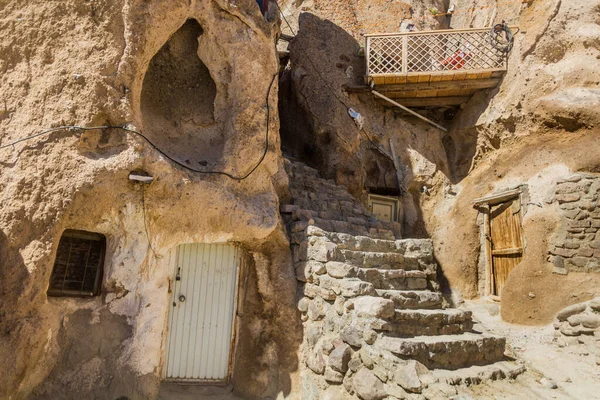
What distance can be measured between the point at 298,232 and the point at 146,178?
6.71ft

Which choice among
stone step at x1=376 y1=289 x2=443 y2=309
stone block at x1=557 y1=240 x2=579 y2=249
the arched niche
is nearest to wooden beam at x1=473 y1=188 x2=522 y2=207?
stone block at x1=557 y1=240 x2=579 y2=249

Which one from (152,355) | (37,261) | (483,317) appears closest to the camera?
(37,261)

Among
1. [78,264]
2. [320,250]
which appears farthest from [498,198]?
[78,264]

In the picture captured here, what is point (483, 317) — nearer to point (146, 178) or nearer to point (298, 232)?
point (298, 232)

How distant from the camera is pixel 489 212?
8.59 m

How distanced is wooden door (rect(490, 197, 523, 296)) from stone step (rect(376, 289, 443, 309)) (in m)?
3.55

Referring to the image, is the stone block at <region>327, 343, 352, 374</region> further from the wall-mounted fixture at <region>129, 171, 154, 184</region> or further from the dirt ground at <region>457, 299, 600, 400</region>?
the wall-mounted fixture at <region>129, 171, 154, 184</region>

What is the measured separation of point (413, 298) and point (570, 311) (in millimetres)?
2815

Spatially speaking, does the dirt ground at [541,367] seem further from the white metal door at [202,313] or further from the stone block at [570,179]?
the white metal door at [202,313]

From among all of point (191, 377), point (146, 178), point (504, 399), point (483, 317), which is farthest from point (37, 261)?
point (483, 317)

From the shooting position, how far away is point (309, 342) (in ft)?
16.8

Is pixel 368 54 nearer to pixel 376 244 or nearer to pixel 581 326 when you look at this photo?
pixel 376 244

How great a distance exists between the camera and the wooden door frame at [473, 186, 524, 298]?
801cm

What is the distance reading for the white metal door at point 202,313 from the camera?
211 inches
